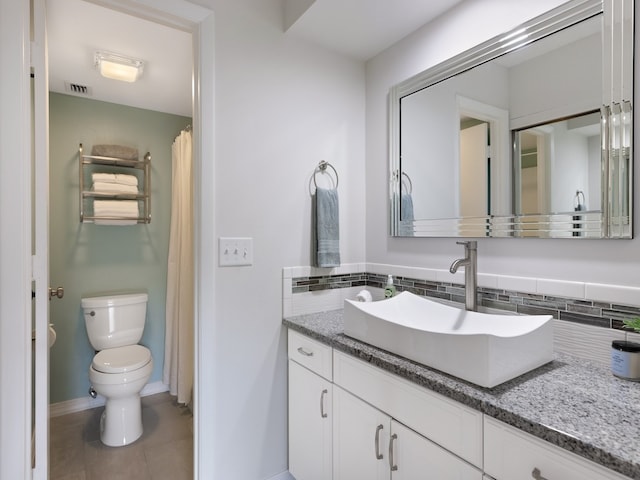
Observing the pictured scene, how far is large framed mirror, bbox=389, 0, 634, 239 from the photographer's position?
103 cm

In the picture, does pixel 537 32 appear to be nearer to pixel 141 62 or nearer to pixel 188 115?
pixel 141 62

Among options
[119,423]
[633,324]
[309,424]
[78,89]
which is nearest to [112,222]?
[78,89]

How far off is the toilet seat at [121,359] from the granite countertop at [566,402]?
63.9 inches

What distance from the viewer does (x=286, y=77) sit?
64.3 inches

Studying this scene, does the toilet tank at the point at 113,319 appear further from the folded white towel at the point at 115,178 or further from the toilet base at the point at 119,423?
the folded white towel at the point at 115,178

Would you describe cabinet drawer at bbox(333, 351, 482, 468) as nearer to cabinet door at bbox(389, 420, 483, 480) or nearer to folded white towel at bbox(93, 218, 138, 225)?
cabinet door at bbox(389, 420, 483, 480)

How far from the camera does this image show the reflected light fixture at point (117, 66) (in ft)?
6.30

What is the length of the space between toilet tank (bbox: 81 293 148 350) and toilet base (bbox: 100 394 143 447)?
44 cm

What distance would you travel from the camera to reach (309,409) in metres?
1.46

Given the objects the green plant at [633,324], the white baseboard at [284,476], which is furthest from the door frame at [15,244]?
the green plant at [633,324]

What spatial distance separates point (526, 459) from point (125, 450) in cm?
215

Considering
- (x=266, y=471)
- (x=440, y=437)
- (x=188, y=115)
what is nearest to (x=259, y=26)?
(x=188, y=115)

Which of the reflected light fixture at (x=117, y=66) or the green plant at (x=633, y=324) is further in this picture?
the reflected light fixture at (x=117, y=66)

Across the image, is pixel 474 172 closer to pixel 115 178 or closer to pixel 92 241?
pixel 115 178
